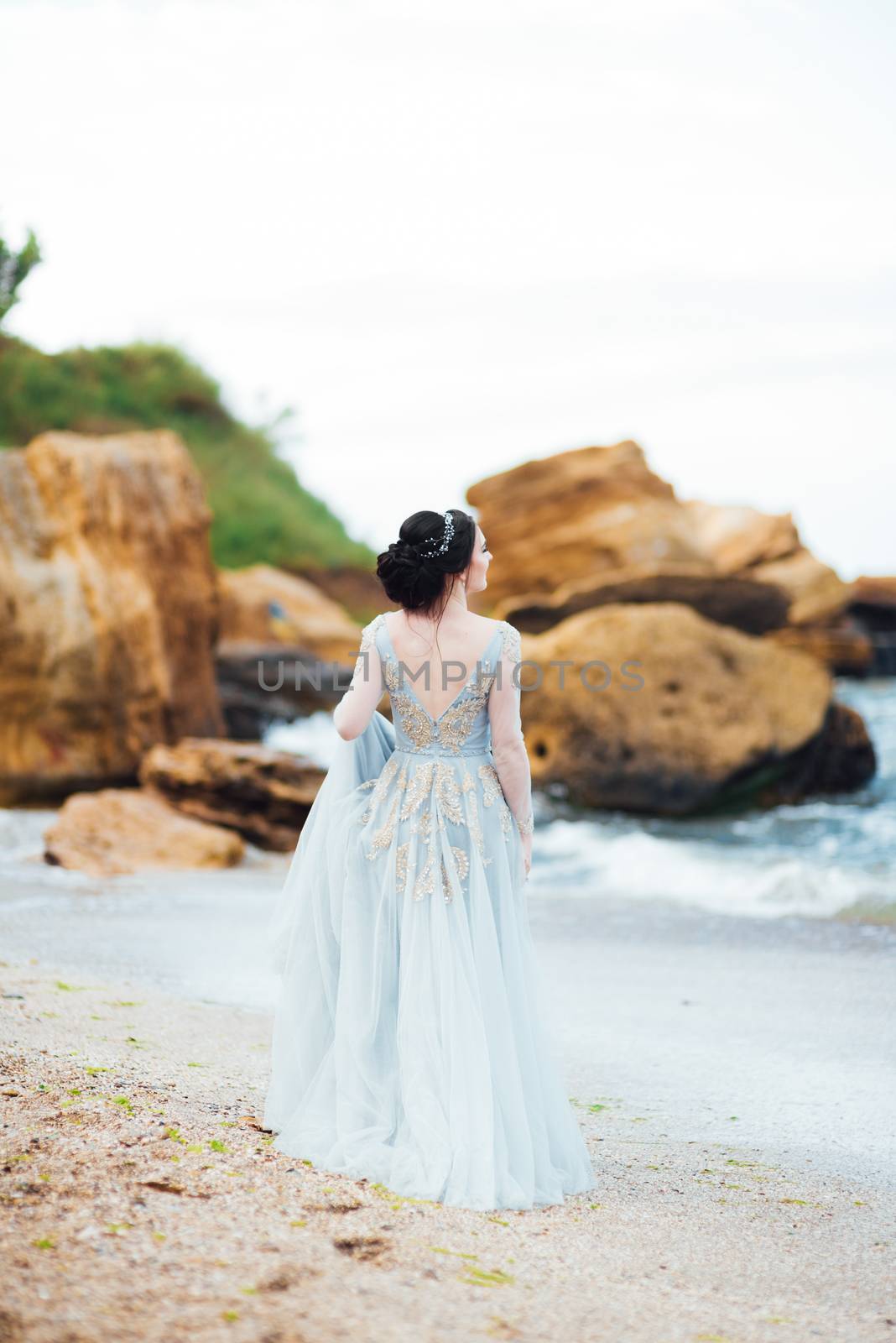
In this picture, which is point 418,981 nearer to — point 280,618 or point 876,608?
point 280,618

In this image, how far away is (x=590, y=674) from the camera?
513 inches

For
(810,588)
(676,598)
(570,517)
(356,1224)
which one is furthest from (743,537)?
(356,1224)

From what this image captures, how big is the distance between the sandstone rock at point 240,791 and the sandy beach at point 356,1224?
5240 mm

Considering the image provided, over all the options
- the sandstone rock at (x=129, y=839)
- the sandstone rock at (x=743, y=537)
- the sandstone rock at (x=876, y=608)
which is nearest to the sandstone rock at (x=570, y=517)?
the sandstone rock at (x=743, y=537)

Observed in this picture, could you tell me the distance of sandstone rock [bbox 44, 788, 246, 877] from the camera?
8.95m

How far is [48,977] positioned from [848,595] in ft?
70.9

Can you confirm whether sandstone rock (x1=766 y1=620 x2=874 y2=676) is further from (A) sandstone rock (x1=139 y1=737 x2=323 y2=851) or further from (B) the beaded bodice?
(B) the beaded bodice

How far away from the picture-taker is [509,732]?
3.86 m

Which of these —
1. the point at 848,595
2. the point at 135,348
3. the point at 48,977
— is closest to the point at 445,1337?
the point at 48,977

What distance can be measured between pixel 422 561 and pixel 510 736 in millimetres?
610

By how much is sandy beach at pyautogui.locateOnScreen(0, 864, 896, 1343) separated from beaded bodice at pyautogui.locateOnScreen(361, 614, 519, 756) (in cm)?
129

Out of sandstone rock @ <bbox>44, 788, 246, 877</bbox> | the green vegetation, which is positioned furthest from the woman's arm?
the green vegetation

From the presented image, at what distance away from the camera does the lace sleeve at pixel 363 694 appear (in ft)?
12.5

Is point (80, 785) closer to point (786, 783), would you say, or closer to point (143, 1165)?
point (786, 783)
